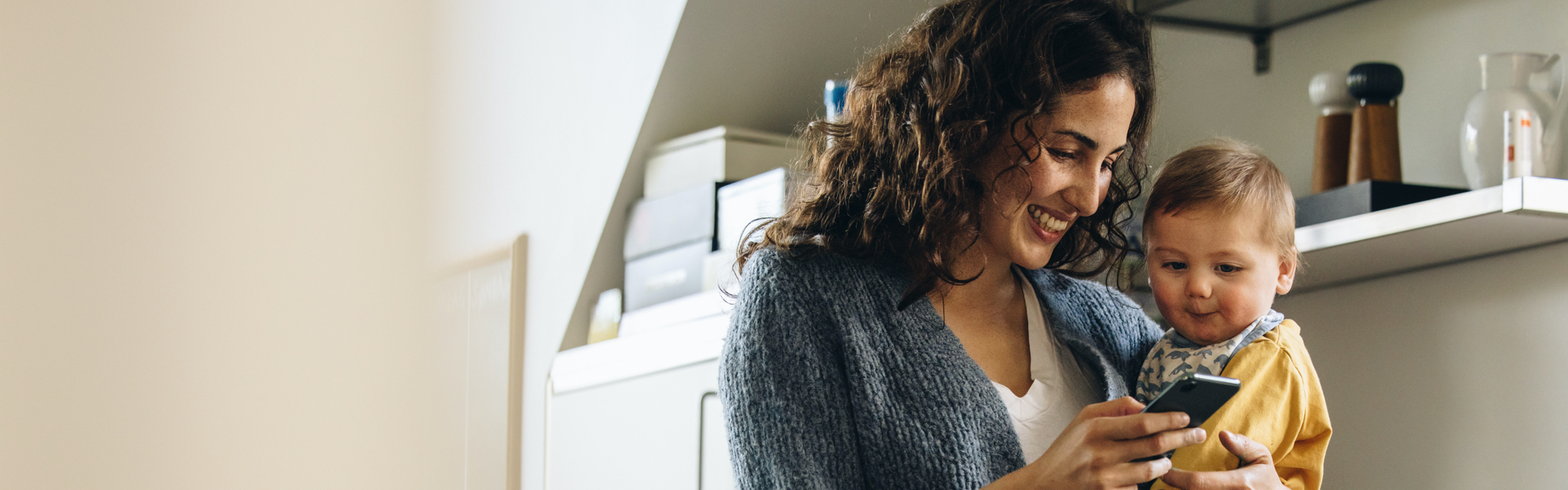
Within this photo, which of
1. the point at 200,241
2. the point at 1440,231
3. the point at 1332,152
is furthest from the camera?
the point at 1332,152

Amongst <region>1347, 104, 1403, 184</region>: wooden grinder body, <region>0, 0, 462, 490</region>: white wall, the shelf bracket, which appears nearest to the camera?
<region>0, 0, 462, 490</region>: white wall

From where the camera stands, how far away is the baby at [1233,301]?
3.06ft

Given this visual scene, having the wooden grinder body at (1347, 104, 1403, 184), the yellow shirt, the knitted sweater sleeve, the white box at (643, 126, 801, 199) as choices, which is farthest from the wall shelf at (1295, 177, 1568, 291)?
the white box at (643, 126, 801, 199)

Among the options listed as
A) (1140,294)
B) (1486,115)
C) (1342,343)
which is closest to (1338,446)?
(1342,343)

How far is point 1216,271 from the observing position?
39.1 inches

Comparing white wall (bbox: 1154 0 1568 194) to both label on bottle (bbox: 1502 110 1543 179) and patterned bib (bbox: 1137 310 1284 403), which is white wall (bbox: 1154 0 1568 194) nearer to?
label on bottle (bbox: 1502 110 1543 179)

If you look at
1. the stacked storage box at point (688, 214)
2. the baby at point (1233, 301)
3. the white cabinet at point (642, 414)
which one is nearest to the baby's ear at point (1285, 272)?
the baby at point (1233, 301)

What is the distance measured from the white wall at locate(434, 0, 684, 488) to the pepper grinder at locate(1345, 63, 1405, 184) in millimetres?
1152

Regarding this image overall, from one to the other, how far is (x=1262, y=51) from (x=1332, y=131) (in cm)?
38

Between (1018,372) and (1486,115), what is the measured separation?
795 mm

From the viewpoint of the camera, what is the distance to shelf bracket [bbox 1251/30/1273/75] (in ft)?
6.26

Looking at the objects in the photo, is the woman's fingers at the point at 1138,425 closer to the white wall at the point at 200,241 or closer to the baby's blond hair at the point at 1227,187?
the baby's blond hair at the point at 1227,187

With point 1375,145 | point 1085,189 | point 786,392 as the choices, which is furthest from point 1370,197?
point 786,392

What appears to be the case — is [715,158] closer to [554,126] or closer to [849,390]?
[554,126]
